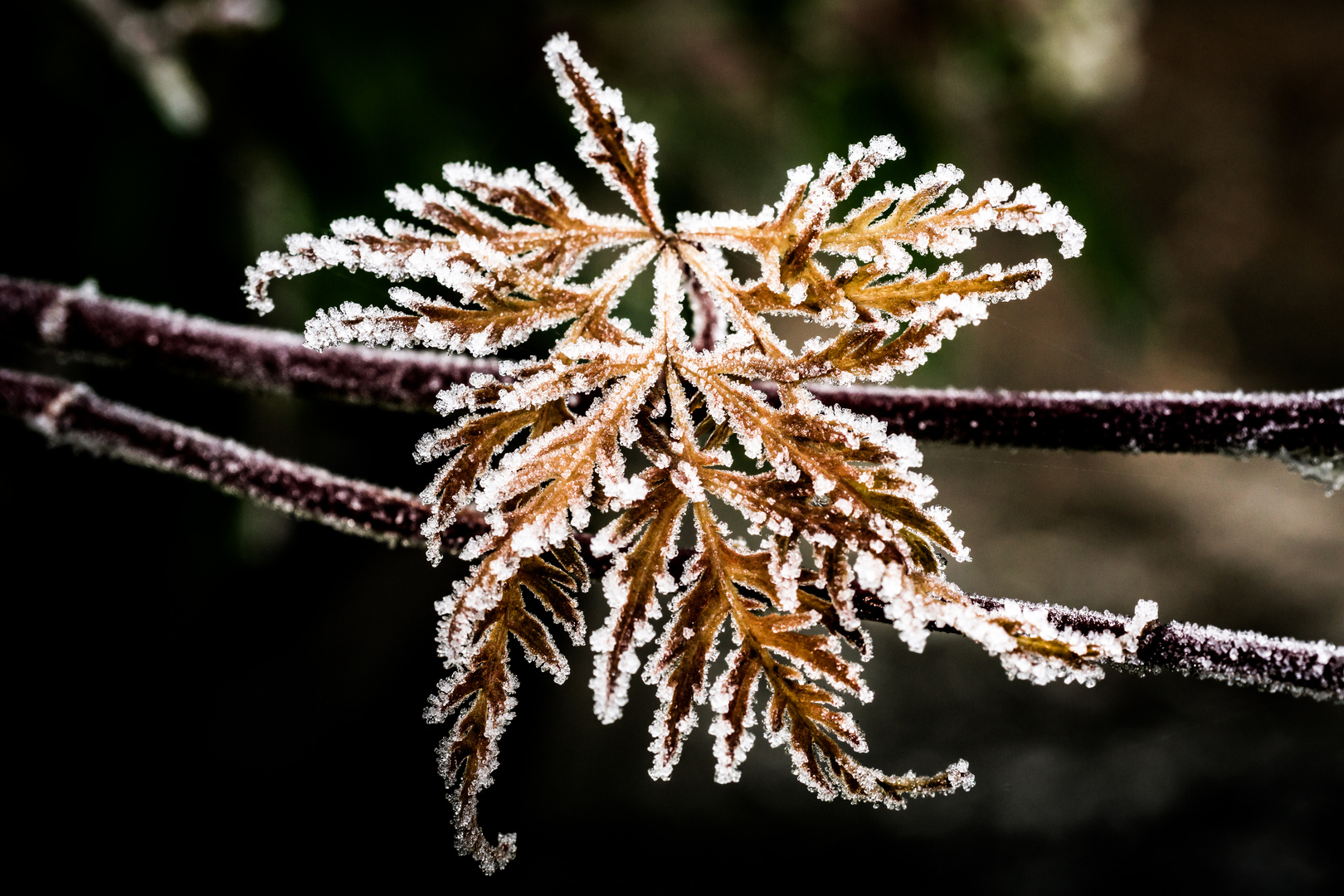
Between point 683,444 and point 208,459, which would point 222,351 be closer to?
point 208,459

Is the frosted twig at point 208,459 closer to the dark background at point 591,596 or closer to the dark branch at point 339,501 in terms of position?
the dark branch at point 339,501

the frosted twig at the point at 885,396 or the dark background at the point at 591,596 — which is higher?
the dark background at the point at 591,596

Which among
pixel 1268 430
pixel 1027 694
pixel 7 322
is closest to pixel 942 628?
pixel 1268 430

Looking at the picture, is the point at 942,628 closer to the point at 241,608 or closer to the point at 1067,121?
the point at 1067,121

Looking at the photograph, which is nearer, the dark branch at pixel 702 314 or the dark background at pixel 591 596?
the dark branch at pixel 702 314

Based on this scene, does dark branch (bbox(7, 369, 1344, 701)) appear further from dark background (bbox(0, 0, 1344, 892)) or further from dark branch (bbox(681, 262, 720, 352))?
dark background (bbox(0, 0, 1344, 892))

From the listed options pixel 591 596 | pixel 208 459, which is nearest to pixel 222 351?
pixel 208 459

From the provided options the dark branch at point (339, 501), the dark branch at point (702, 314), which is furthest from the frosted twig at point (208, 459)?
the dark branch at point (702, 314)
